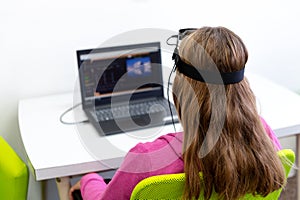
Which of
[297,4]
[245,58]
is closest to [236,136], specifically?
[245,58]

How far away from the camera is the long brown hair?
3.39 ft

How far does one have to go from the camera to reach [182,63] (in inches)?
42.2

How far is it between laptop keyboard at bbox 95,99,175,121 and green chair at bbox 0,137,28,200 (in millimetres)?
340

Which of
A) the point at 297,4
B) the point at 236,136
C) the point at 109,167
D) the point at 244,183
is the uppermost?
the point at 297,4

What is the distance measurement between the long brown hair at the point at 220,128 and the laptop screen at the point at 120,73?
724 millimetres

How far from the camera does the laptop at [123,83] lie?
1.74 m

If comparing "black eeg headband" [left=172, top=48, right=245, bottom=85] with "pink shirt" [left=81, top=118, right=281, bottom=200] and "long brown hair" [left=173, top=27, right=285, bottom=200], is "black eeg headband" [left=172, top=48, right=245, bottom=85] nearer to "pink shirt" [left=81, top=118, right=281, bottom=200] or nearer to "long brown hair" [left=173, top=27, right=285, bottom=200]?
"long brown hair" [left=173, top=27, right=285, bottom=200]

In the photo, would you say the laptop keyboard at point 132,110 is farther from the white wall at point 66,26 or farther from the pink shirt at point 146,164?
the pink shirt at point 146,164

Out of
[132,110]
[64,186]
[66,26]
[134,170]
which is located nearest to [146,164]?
[134,170]

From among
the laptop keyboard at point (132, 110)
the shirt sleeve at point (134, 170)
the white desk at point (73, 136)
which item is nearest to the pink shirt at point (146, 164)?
the shirt sleeve at point (134, 170)

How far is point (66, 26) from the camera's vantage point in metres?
1.94

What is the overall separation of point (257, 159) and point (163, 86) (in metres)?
0.85

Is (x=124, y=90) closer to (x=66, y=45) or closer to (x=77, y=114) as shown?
(x=77, y=114)

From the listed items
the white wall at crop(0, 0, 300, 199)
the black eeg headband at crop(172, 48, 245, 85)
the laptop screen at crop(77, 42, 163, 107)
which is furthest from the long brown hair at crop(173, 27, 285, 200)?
the white wall at crop(0, 0, 300, 199)
